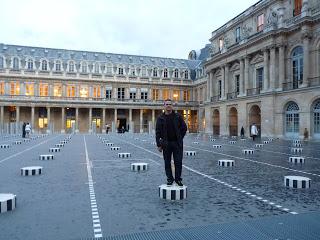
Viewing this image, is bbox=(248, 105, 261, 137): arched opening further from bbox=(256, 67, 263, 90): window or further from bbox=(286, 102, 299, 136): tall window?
bbox=(286, 102, 299, 136): tall window

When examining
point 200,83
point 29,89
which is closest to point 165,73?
point 200,83

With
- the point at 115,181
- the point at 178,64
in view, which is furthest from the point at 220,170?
the point at 178,64

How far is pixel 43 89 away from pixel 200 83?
34442mm

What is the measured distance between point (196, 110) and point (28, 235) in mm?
72044

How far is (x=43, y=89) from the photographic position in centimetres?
6588

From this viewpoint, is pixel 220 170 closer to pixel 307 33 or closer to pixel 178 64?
pixel 307 33

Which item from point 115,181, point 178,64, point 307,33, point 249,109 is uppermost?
point 178,64

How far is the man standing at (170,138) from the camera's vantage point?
7172mm

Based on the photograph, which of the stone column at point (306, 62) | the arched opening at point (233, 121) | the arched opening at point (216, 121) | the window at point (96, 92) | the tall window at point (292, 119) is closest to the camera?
the stone column at point (306, 62)

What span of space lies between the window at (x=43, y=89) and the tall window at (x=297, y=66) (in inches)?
1947

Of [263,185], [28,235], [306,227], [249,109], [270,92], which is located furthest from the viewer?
[249,109]

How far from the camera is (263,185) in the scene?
8.30 metres

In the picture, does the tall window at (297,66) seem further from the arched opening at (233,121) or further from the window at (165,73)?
the window at (165,73)

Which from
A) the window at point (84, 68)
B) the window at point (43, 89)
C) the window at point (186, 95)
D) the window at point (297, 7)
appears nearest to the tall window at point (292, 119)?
the window at point (297, 7)
